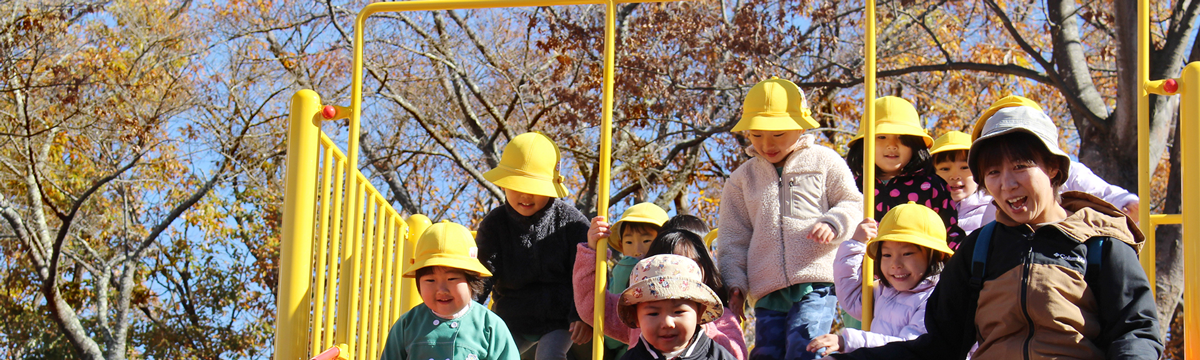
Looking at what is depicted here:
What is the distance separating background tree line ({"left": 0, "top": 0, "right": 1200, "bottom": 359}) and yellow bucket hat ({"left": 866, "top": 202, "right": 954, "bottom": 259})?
708cm

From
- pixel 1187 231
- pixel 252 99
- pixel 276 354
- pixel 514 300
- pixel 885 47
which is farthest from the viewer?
pixel 252 99

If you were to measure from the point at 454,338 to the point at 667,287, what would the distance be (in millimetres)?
803

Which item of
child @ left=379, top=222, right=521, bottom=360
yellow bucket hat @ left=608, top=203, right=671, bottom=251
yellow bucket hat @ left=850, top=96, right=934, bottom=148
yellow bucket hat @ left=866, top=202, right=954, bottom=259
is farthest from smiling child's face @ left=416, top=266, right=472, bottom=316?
yellow bucket hat @ left=850, top=96, right=934, bottom=148

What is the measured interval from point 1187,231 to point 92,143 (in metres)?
13.3

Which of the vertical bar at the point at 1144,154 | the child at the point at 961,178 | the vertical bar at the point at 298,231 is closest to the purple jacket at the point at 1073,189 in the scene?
the child at the point at 961,178

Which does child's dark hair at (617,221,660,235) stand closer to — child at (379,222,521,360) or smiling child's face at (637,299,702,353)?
child at (379,222,521,360)

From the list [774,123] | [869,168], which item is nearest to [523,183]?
[774,123]

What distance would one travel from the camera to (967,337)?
2.58 m

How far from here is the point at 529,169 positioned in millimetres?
4273

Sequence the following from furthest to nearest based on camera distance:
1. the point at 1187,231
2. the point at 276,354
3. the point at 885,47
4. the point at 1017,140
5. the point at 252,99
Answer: the point at 252,99, the point at 885,47, the point at 276,354, the point at 1187,231, the point at 1017,140

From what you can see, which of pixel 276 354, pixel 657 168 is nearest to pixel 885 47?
pixel 657 168

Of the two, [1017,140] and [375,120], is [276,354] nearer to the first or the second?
[1017,140]

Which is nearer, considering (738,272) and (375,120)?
(738,272)

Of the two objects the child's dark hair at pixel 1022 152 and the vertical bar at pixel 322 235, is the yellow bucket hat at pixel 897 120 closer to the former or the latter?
the child's dark hair at pixel 1022 152
